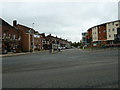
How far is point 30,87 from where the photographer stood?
15.0 ft

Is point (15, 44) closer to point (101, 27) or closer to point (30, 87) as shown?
point (30, 87)

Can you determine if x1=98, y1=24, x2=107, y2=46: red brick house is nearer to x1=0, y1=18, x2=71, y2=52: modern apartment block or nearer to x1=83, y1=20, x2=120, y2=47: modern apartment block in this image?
x1=83, y1=20, x2=120, y2=47: modern apartment block

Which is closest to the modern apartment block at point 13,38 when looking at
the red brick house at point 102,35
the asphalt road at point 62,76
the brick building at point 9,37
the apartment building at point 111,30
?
the brick building at point 9,37

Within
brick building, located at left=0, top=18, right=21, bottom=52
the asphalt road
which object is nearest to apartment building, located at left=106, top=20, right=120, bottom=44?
brick building, located at left=0, top=18, right=21, bottom=52

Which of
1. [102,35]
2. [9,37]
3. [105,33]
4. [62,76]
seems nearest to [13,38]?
[9,37]

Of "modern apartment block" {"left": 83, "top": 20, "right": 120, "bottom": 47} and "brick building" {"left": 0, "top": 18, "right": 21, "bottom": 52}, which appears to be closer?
"brick building" {"left": 0, "top": 18, "right": 21, "bottom": 52}

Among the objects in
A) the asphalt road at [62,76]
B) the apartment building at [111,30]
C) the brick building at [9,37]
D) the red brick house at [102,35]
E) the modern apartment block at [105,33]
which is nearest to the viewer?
the asphalt road at [62,76]

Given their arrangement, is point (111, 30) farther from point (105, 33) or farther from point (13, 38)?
point (13, 38)

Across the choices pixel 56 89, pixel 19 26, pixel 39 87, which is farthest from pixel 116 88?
pixel 19 26

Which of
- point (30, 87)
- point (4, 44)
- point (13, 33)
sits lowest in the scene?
point (30, 87)

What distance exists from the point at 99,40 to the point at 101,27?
725 cm

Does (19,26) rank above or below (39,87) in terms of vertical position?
above

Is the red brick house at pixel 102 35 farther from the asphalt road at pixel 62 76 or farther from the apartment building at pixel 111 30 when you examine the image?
the asphalt road at pixel 62 76

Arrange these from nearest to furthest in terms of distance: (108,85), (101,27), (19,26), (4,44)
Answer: (108,85) → (4,44) → (19,26) → (101,27)
